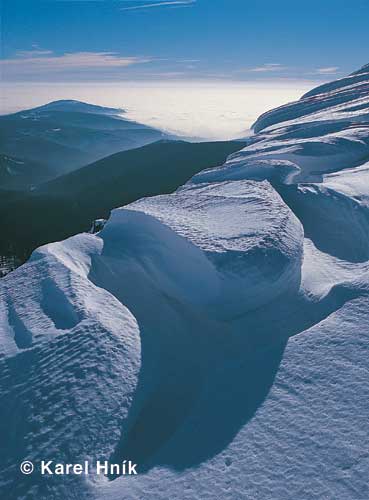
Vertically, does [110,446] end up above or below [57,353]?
below

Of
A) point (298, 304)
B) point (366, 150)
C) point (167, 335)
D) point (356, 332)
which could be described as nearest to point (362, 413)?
point (356, 332)

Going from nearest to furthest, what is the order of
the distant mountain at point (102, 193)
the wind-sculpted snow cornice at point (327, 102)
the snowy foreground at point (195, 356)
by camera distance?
the snowy foreground at point (195, 356) → the wind-sculpted snow cornice at point (327, 102) → the distant mountain at point (102, 193)

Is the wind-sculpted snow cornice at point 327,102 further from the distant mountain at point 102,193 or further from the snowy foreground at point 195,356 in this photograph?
the snowy foreground at point 195,356

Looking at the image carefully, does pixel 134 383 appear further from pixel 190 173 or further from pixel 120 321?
pixel 190 173

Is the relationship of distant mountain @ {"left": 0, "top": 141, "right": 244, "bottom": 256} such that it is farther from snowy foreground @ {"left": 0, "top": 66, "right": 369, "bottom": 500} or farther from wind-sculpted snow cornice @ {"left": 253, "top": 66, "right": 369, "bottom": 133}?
snowy foreground @ {"left": 0, "top": 66, "right": 369, "bottom": 500}

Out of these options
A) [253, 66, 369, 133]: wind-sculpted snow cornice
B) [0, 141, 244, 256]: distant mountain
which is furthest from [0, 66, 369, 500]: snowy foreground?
[0, 141, 244, 256]: distant mountain

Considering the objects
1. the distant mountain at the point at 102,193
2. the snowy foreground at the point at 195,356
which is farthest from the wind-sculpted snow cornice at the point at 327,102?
the snowy foreground at the point at 195,356

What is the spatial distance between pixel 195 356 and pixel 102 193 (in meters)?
80.7

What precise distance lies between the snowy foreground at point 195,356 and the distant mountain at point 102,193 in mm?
58793

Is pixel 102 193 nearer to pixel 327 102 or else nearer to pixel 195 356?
pixel 327 102

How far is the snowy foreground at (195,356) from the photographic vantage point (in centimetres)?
702

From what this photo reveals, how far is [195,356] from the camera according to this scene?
32.0 feet

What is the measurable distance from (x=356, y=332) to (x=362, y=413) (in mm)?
2218

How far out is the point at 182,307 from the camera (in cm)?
1132
